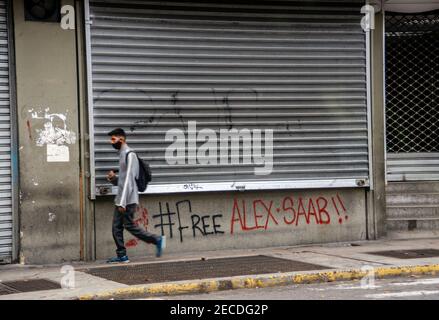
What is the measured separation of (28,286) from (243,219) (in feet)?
13.5

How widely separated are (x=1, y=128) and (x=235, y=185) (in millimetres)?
3757

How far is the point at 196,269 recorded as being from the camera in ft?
35.4

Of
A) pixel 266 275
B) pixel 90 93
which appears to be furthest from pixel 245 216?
pixel 90 93

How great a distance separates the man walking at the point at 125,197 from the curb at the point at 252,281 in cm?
198

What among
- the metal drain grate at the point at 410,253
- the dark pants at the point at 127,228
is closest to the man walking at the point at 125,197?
the dark pants at the point at 127,228

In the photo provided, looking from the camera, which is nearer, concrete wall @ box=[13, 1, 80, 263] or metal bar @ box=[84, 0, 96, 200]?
concrete wall @ box=[13, 1, 80, 263]

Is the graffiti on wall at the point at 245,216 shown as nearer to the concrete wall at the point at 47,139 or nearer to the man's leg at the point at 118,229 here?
the man's leg at the point at 118,229

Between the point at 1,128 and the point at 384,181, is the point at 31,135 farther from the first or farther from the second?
the point at 384,181

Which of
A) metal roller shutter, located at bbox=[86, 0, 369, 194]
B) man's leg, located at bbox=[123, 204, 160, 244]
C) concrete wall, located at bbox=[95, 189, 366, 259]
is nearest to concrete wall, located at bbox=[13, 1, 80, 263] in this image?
metal roller shutter, located at bbox=[86, 0, 369, 194]

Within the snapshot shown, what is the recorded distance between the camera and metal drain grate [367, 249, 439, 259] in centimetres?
1168

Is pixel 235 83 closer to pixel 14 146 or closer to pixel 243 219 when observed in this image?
pixel 243 219

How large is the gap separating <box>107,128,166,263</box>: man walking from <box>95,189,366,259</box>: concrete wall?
0.64 m

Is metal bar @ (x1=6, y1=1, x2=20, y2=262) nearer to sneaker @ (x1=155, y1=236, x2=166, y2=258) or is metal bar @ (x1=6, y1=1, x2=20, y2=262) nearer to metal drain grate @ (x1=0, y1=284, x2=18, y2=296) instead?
metal drain grate @ (x1=0, y1=284, x2=18, y2=296)
